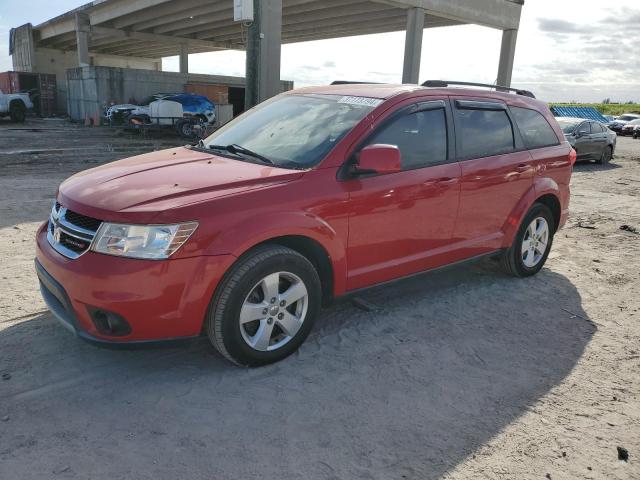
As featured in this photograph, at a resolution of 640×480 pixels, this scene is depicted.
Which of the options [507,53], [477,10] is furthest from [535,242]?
[507,53]

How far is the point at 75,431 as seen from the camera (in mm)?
2691

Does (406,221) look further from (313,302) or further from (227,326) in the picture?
(227,326)

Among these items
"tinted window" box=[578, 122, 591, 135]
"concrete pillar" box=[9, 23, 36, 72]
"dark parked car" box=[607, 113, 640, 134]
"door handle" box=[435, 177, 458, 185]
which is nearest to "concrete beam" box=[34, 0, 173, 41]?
"concrete pillar" box=[9, 23, 36, 72]

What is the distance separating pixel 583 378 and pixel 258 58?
31.7 feet

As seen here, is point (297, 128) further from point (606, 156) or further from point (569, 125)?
point (606, 156)

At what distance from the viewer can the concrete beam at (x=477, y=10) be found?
20.9 m

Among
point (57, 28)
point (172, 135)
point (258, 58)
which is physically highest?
point (57, 28)

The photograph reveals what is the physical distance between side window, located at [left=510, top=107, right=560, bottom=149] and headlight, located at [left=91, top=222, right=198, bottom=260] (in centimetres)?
351

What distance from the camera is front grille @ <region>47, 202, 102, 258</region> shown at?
3.00m

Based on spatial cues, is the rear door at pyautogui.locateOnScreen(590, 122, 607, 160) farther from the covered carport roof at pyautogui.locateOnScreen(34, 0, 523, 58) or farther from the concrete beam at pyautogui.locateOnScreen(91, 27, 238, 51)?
the concrete beam at pyautogui.locateOnScreen(91, 27, 238, 51)

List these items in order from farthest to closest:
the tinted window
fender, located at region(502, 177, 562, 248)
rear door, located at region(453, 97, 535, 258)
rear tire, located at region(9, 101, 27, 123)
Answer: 1. rear tire, located at region(9, 101, 27, 123)
2. the tinted window
3. fender, located at region(502, 177, 562, 248)
4. rear door, located at region(453, 97, 535, 258)

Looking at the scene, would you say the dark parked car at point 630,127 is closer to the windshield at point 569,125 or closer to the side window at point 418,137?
the windshield at point 569,125

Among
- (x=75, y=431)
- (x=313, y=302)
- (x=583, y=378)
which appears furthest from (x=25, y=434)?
(x=583, y=378)

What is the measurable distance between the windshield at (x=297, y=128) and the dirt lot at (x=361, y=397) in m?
1.33
